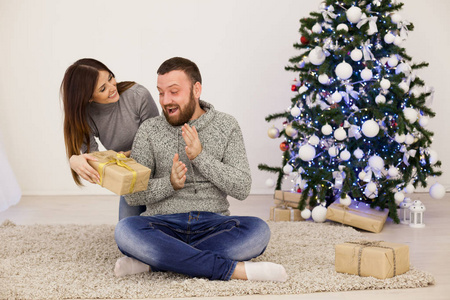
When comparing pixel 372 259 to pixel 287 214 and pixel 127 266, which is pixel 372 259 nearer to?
pixel 127 266

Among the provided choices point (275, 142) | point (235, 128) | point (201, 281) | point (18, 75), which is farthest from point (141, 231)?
point (18, 75)

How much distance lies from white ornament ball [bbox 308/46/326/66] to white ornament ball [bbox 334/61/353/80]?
15 centimetres

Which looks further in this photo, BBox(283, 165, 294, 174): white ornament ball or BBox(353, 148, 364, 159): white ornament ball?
BBox(283, 165, 294, 174): white ornament ball

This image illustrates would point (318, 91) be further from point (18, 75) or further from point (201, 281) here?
point (18, 75)

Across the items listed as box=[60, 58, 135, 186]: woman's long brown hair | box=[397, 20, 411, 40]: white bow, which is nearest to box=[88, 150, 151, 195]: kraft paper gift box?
box=[60, 58, 135, 186]: woman's long brown hair

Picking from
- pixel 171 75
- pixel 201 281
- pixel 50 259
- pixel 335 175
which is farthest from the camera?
pixel 335 175

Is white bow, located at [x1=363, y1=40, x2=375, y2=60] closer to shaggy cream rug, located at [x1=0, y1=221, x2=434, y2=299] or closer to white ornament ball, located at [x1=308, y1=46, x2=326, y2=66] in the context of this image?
white ornament ball, located at [x1=308, y1=46, x2=326, y2=66]

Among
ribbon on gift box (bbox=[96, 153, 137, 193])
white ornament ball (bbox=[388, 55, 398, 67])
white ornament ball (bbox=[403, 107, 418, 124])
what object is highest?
white ornament ball (bbox=[388, 55, 398, 67])

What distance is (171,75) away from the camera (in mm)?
2209

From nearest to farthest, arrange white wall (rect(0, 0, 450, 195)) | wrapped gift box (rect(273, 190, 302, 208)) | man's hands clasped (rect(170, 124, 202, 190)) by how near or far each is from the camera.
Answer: man's hands clasped (rect(170, 124, 202, 190)) < wrapped gift box (rect(273, 190, 302, 208)) < white wall (rect(0, 0, 450, 195))

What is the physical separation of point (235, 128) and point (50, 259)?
1007 mm

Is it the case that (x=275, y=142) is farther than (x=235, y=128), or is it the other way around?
(x=275, y=142)

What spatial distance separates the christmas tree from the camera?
10.2 feet

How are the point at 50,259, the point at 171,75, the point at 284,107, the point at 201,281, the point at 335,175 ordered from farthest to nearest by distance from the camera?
1. the point at 284,107
2. the point at 335,175
3. the point at 50,259
4. the point at 171,75
5. the point at 201,281
